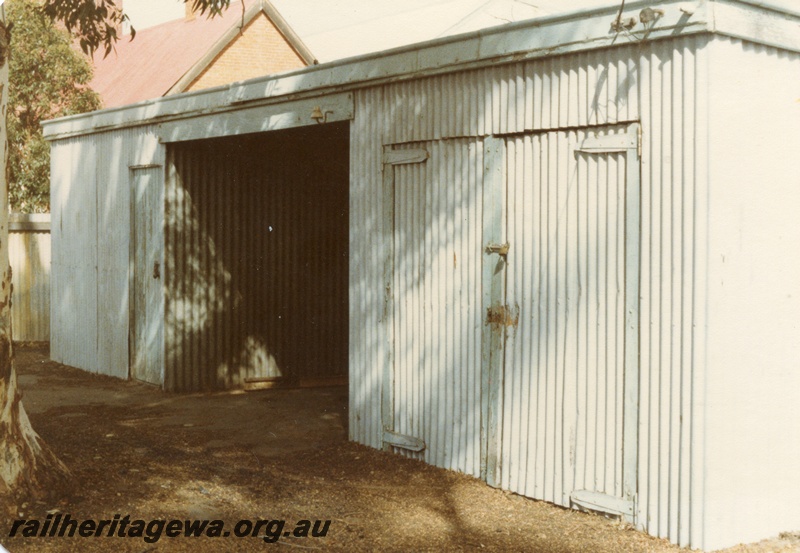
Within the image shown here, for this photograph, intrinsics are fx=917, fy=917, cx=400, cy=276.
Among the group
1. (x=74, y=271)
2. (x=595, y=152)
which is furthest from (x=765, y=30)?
(x=74, y=271)

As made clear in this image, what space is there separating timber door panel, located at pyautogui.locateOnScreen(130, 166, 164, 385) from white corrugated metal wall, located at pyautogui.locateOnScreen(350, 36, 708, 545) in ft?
16.6

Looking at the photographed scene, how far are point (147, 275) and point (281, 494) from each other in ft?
19.8

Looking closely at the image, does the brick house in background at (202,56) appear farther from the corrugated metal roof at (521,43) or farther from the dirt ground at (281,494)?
the dirt ground at (281,494)

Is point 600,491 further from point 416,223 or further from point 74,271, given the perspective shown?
point 74,271

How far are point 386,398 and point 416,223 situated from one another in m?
1.62

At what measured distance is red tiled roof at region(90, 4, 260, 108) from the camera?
24484 mm

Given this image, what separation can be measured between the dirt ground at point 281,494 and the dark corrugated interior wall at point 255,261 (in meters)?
1.96

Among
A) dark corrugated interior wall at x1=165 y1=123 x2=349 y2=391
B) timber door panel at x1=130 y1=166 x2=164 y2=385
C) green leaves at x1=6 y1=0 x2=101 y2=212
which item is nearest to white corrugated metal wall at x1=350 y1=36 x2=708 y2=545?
dark corrugated interior wall at x1=165 y1=123 x2=349 y2=391

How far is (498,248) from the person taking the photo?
7.15 m

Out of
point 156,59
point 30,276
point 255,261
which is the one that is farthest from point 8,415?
point 156,59

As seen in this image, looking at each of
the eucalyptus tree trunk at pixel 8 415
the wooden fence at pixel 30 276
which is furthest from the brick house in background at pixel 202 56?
the eucalyptus tree trunk at pixel 8 415

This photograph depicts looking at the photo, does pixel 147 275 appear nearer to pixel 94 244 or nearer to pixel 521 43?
pixel 94 244

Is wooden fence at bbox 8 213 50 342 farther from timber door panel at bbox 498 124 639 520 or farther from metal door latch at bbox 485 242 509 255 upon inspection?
timber door panel at bbox 498 124 639 520

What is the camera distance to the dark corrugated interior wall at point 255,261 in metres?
11.9
